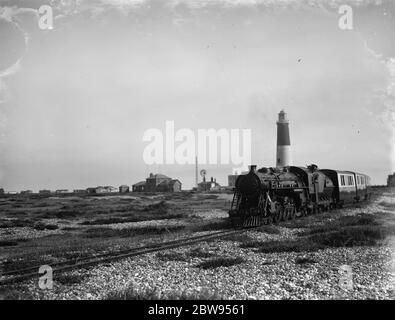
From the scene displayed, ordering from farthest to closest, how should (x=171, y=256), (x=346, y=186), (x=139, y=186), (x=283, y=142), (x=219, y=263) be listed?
1. (x=139, y=186)
2. (x=283, y=142)
3. (x=346, y=186)
4. (x=171, y=256)
5. (x=219, y=263)

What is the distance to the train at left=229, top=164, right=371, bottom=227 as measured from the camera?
63.2ft

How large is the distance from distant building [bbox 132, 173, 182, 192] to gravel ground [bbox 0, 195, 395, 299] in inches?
3278

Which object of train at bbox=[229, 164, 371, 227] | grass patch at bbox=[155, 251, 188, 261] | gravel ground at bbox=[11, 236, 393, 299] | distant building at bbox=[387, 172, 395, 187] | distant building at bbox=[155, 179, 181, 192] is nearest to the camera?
gravel ground at bbox=[11, 236, 393, 299]

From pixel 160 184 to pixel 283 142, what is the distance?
2288 inches

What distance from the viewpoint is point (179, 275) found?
9289 millimetres

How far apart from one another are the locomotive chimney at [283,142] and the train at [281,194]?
460 inches

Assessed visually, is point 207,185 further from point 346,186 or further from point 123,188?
point 346,186

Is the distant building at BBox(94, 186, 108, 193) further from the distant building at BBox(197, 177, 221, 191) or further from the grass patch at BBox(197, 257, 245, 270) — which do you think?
the grass patch at BBox(197, 257, 245, 270)

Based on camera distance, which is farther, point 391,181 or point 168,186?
point 168,186

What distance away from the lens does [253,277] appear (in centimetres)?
893

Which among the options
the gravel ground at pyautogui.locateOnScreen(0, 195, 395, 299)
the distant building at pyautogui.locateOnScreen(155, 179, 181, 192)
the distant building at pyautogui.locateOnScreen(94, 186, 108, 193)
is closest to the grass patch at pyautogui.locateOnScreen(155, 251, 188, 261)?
the gravel ground at pyautogui.locateOnScreen(0, 195, 395, 299)

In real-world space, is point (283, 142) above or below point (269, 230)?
above

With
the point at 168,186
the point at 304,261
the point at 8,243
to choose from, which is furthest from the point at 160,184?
the point at 304,261
